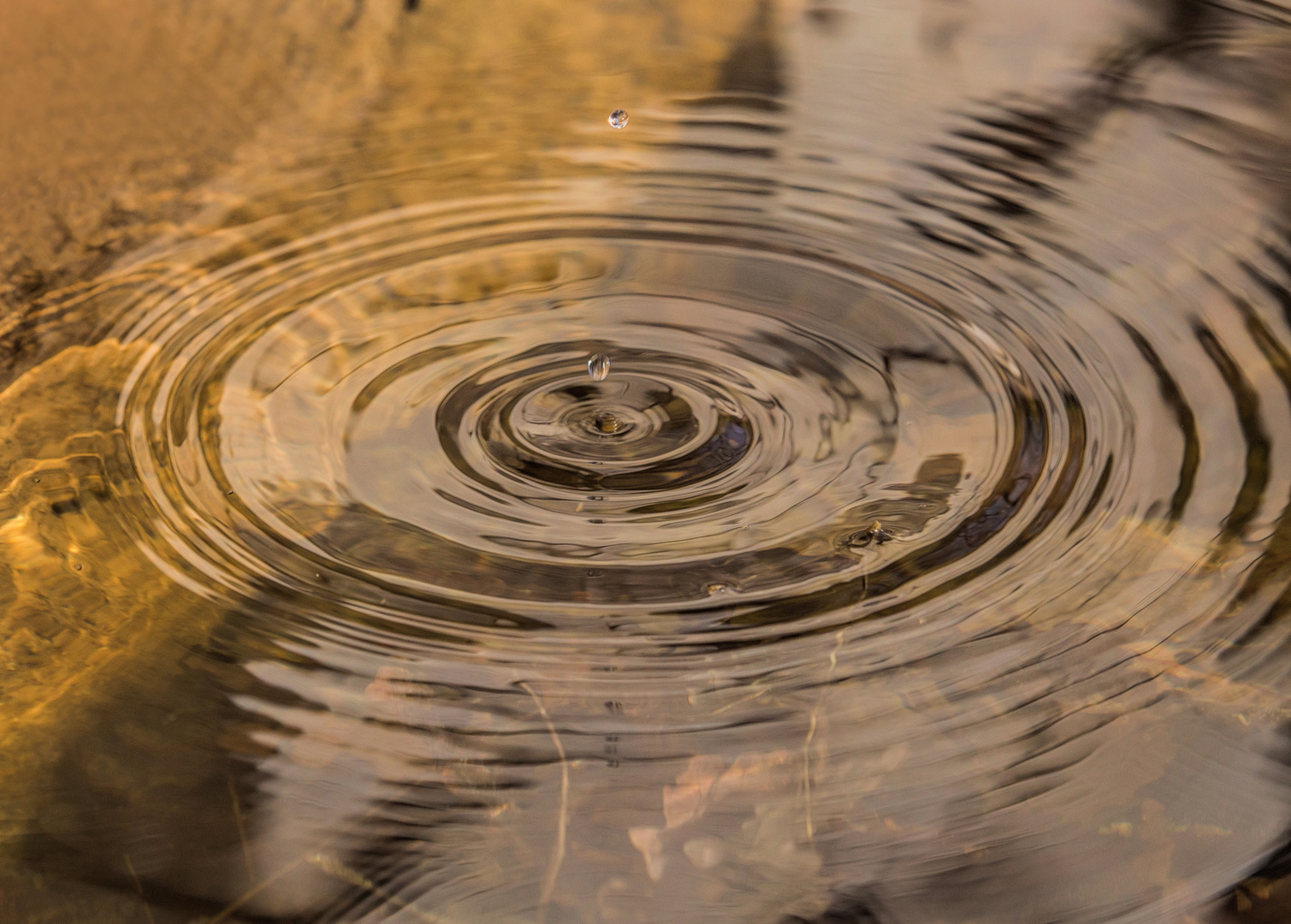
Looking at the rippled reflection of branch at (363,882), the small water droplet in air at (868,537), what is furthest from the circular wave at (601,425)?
the rippled reflection of branch at (363,882)

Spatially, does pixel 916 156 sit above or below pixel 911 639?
above

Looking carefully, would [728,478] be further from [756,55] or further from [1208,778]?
[756,55]

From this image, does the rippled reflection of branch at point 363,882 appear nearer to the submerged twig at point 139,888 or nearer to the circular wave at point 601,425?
the submerged twig at point 139,888

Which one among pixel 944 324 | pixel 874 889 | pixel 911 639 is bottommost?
pixel 874 889

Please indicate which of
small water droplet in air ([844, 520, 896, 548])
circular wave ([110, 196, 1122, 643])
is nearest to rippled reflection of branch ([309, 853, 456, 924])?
circular wave ([110, 196, 1122, 643])

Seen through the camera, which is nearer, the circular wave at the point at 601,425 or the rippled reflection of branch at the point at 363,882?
the rippled reflection of branch at the point at 363,882

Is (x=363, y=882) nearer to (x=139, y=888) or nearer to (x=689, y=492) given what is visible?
(x=139, y=888)

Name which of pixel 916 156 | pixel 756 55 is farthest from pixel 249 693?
pixel 756 55
